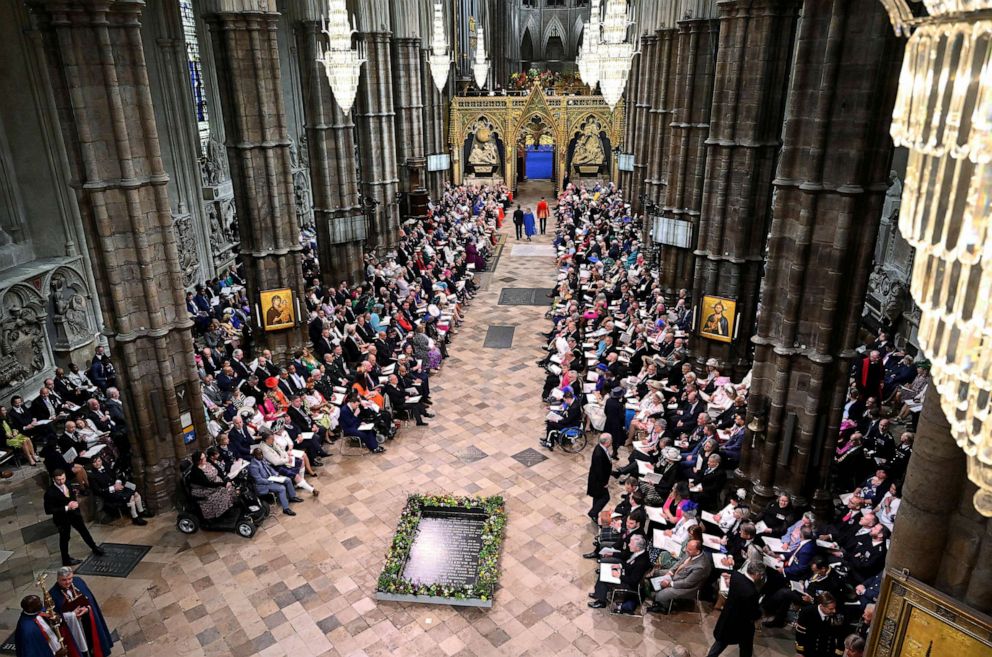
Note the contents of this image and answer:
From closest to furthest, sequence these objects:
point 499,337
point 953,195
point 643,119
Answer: point 953,195 < point 499,337 < point 643,119

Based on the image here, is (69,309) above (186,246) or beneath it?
beneath

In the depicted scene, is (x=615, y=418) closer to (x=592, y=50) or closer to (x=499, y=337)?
(x=499, y=337)

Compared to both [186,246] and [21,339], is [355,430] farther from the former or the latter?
[186,246]

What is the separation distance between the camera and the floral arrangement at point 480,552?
29.3ft

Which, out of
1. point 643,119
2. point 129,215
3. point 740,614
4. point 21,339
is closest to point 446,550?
point 740,614

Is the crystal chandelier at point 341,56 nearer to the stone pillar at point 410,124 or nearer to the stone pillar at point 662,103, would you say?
the stone pillar at point 662,103

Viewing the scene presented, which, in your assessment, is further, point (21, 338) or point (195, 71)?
point (195, 71)

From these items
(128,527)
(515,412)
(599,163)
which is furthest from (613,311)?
(599,163)

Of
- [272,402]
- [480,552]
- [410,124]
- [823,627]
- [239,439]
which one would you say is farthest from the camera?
[410,124]

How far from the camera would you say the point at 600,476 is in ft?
33.3

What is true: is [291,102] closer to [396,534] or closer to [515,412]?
[515,412]

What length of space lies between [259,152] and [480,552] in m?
9.75

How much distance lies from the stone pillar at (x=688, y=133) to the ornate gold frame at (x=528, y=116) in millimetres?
19859

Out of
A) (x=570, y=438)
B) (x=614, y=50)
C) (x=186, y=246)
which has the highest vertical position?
(x=614, y=50)
